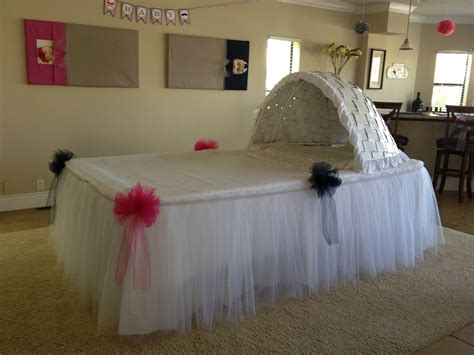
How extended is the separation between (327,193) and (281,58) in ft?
12.5

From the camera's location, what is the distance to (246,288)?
8.22ft

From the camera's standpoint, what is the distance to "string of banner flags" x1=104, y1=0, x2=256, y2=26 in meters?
4.43

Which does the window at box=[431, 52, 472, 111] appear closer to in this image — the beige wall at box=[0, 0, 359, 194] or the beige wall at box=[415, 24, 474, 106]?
the beige wall at box=[415, 24, 474, 106]

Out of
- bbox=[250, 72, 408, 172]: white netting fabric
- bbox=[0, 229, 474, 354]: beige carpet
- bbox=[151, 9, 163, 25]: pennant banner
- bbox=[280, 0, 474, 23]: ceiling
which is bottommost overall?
bbox=[0, 229, 474, 354]: beige carpet

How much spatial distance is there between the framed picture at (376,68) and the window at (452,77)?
1.42 metres

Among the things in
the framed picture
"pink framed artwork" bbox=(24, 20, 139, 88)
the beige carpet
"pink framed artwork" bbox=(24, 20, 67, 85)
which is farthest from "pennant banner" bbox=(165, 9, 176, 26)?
the framed picture

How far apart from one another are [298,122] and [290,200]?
1379 millimetres

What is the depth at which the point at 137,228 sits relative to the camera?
6.70 feet

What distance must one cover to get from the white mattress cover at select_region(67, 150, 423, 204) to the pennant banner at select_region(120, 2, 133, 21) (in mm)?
1971

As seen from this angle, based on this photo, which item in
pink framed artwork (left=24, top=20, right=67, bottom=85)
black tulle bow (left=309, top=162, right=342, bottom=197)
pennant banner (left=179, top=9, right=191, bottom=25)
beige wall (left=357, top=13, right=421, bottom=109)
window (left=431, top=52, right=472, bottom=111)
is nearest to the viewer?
black tulle bow (left=309, top=162, right=342, bottom=197)

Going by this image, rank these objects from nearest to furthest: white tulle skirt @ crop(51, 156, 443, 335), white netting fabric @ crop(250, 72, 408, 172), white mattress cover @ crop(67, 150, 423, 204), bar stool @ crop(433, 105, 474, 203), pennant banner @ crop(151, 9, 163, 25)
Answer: white tulle skirt @ crop(51, 156, 443, 335)
white mattress cover @ crop(67, 150, 423, 204)
white netting fabric @ crop(250, 72, 408, 172)
pennant banner @ crop(151, 9, 163, 25)
bar stool @ crop(433, 105, 474, 203)

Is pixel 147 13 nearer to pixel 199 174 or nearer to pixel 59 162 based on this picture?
pixel 59 162

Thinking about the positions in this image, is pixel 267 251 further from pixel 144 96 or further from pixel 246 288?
pixel 144 96

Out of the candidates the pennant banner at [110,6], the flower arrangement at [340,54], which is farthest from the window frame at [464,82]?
the pennant banner at [110,6]
